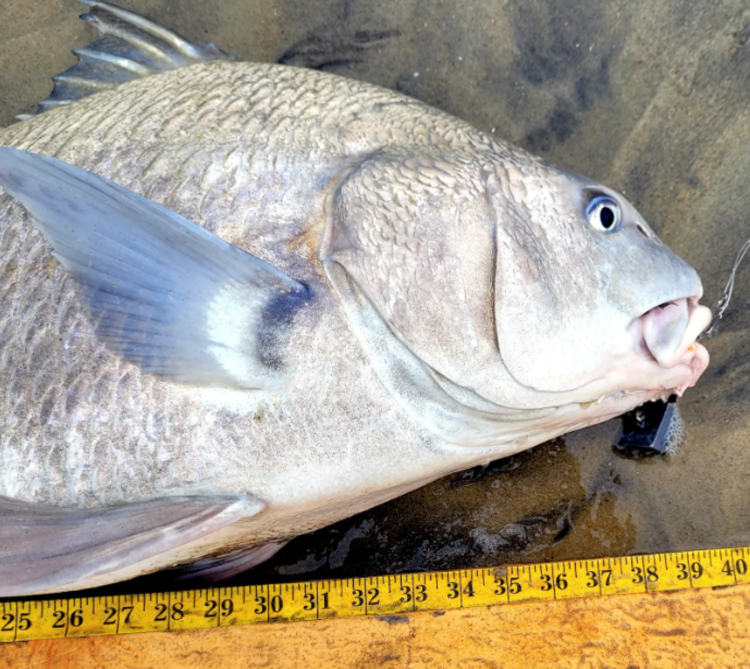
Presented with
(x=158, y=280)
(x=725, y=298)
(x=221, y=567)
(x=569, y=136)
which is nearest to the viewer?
(x=158, y=280)

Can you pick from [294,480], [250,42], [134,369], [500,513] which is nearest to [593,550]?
[500,513]

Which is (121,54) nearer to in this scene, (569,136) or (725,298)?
(569,136)

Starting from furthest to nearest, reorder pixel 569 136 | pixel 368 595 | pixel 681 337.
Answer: pixel 569 136 < pixel 368 595 < pixel 681 337

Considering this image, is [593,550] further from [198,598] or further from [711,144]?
[711,144]

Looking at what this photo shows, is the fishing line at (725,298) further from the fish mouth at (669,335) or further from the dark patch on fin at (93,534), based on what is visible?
the dark patch on fin at (93,534)

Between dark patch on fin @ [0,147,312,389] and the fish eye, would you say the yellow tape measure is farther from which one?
the fish eye

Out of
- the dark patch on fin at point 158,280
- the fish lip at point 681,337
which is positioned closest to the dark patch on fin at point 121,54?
the dark patch on fin at point 158,280

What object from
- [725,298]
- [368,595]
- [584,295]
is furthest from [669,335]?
[368,595]
